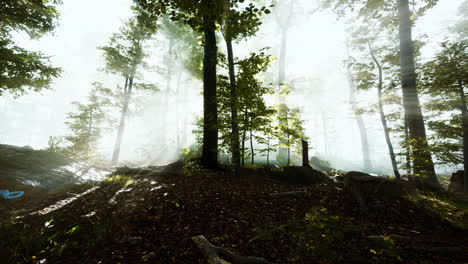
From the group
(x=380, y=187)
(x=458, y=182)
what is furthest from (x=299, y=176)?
(x=458, y=182)

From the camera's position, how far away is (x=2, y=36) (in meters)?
8.10

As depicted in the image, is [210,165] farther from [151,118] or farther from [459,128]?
[151,118]

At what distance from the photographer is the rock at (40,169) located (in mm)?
5585

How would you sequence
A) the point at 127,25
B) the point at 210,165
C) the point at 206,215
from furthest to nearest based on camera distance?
1. the point at 127,25
2. the point at 210,165
3. the point at 206,215

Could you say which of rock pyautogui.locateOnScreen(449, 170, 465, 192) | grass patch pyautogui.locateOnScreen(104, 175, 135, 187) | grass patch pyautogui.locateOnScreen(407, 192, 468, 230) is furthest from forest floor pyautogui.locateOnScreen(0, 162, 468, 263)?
rock pyautogui.locateOnScreen(449, 170, 465, 192)

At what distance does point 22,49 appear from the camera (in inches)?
307

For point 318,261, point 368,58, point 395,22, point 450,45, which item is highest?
point 395,22

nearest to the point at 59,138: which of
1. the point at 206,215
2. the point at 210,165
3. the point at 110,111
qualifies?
the point at 110,111

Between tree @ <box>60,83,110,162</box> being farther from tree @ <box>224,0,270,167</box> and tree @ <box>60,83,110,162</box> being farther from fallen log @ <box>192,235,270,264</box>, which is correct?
fallen log @ <box>192,235,270,264</box>

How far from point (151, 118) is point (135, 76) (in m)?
7.75

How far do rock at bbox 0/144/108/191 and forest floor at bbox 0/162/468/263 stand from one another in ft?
4.01

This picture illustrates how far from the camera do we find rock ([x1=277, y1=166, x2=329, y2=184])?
6.51m

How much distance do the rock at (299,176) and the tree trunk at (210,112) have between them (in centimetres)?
283

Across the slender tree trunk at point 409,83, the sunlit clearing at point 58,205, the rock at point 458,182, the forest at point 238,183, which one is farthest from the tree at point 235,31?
the rock at point 458,182
